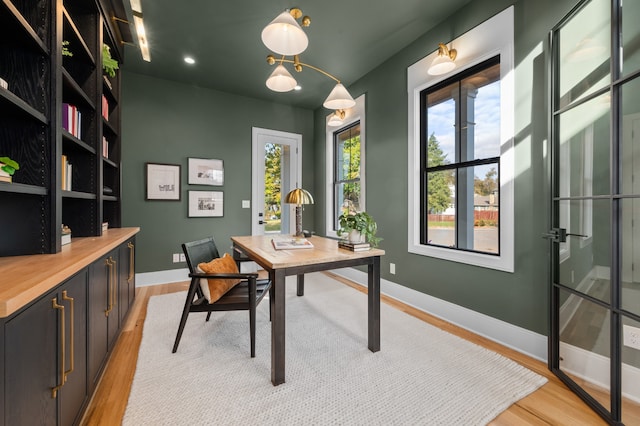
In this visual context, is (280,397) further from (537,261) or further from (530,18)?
(530,18)

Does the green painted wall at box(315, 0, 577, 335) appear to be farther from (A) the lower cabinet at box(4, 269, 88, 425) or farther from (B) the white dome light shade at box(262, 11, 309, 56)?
(A) the lower cabinet at box(4, 269, 88, 425)

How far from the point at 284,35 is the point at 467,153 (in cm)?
187

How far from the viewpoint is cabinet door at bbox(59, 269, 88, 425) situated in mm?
1112

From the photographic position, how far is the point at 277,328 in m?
1.60

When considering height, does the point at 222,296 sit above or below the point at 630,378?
above

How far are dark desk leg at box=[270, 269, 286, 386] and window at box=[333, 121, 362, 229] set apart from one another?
2.38 metres

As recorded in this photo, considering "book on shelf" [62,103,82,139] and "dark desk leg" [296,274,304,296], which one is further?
"dark desk leg" [296,274,304,296]

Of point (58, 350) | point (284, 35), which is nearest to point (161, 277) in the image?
point (58, 350)

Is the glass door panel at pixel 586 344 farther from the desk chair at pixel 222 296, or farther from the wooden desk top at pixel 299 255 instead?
the desk chair at pixel 222 296

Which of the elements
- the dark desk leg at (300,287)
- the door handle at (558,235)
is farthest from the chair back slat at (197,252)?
the door handle at (558,235)

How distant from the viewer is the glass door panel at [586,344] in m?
1.45

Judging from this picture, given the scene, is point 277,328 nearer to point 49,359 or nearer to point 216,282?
point 216,282

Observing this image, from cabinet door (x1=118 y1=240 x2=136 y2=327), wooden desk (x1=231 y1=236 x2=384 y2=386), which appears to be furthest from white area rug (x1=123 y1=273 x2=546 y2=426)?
cabinet door (x1=118 y1=240 x2=136 y2=327)

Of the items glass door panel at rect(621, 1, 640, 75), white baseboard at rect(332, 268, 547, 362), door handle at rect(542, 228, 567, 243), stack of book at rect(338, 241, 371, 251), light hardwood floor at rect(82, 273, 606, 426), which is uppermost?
glass door panel at rect(621, 1, 640, 75)
